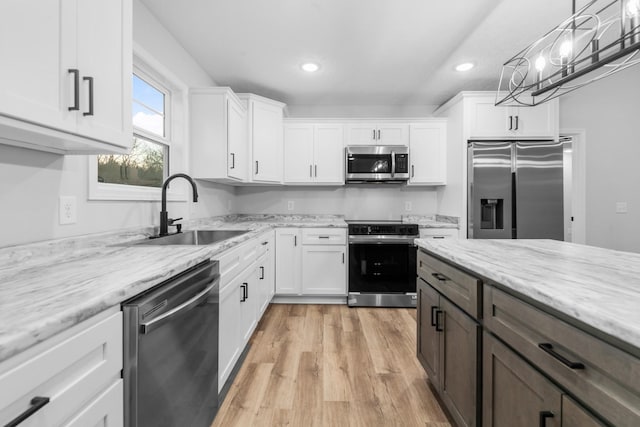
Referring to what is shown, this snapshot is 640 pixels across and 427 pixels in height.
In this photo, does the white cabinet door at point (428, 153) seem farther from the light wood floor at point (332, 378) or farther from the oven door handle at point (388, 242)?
the light wood floor at point (332, 378)

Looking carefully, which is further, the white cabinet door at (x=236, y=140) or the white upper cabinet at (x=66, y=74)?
the white cabinet door at (x=236, y=140)

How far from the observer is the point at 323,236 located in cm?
331

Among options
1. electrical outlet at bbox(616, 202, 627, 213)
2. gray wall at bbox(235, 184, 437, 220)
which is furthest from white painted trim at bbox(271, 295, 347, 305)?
electrical outlet at bbox(616, 202, 627, 213)

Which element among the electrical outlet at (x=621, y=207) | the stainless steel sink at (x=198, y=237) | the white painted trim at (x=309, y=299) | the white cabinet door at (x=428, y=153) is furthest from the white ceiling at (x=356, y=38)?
the white painted trim at (x=309, y=299)

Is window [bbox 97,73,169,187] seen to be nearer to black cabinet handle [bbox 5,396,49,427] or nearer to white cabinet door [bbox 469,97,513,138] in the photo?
black cabinet handle [bbox 5,396,49,427]

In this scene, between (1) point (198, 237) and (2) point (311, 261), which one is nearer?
(1) point (198, 237)

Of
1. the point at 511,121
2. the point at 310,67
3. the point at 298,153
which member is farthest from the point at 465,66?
the point at 298,153

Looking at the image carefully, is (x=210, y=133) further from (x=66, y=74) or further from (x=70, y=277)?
(x=70, y=277)

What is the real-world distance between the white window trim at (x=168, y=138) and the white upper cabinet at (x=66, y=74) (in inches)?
16.4

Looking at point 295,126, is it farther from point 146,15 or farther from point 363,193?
point 146,15

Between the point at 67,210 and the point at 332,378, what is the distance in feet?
5.76

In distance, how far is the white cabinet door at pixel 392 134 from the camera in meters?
3.56

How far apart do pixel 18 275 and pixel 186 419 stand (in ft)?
2.58

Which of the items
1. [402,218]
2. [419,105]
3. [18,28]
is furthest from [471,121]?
[18,28]
